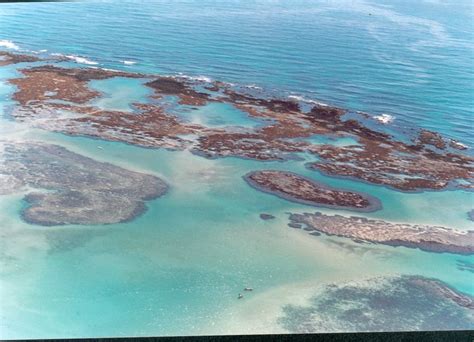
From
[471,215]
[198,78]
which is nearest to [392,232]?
[471,215]

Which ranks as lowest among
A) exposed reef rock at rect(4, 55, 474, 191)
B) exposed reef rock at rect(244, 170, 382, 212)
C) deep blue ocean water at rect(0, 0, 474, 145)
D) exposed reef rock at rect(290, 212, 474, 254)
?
exposed reef rock at rect(290, 212, 474, 254)

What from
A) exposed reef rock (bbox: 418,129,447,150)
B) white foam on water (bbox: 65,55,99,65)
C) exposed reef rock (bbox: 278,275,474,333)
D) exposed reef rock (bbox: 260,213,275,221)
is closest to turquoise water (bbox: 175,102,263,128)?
exposed reef rock (bbox: 418,129,447,150)

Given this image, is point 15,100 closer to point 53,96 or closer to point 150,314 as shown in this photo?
point 53,96

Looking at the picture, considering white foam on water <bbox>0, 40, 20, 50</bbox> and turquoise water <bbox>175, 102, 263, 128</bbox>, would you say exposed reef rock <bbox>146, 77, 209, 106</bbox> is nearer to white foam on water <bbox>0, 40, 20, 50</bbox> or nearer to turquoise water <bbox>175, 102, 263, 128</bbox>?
turquoise water <bbox>175, 102, 263, 128</bbox>

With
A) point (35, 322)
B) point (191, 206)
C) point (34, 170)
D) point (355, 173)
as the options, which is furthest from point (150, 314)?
point (355, 173)

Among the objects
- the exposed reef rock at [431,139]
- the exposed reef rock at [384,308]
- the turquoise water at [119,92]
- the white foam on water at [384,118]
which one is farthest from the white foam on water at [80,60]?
the exposed reef rock at [384,308]

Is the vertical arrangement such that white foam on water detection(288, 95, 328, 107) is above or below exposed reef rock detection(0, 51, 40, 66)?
below
